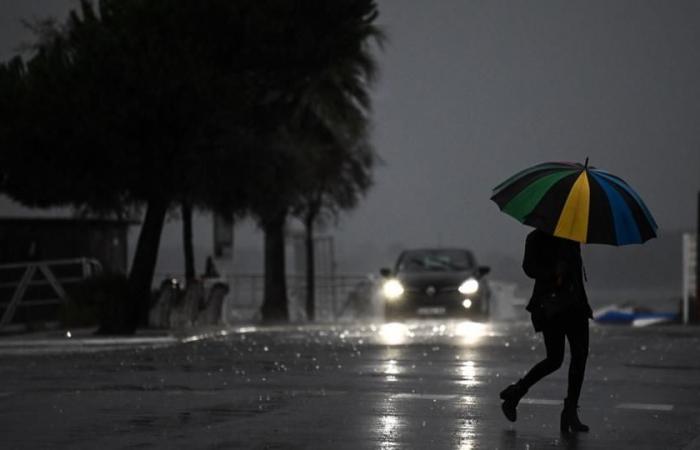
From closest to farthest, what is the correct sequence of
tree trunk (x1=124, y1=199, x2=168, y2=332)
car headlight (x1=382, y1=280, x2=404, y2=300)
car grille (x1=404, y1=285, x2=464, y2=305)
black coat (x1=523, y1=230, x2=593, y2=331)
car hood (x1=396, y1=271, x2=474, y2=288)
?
black coat (x1=523, y1=230, x2=593, y2=331), tree trunk (x1=124, y1=199, x2=168, y2=332), car grille (x1=404, y1=285, x2=464, y2=305), car hood (x1=396, y1=271, x2=474, y2=288), car headlight (x1=382, y1=280, x2=404, y2=300)

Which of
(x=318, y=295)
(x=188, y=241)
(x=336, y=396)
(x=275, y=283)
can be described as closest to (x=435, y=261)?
(x=188, y=241)

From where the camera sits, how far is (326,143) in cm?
5012

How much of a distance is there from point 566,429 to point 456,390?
13.3 ft

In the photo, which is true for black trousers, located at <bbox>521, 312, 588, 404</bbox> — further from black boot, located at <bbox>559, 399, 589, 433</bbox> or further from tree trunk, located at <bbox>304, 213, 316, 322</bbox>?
tree trunk, located at <bbox>304, 213, 316, 322</bbox>

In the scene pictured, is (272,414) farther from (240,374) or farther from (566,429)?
(240,374)

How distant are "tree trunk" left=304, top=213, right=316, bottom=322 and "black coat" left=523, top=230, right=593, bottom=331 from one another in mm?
40416

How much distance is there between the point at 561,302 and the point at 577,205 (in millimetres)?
771

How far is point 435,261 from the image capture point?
3703cm

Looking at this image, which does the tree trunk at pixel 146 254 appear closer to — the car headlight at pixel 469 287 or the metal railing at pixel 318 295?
the car headlight at pixel 469 287

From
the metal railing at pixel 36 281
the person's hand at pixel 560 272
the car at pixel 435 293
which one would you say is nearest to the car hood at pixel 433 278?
the car at pixel 435 293

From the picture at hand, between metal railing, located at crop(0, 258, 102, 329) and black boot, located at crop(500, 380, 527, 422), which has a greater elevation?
metal railing, located at crop(0, 258, 102, 329)

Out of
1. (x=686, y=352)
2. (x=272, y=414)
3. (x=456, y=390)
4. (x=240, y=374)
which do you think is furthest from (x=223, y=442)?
(x=686, y=352)

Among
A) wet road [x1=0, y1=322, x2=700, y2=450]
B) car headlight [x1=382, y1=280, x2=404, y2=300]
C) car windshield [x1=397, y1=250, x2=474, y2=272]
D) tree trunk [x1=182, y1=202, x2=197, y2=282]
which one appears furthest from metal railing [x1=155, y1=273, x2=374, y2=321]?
wet road [x1=0, y1=322, x2=700, y2=450]

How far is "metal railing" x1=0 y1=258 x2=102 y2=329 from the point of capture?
33031 mm
